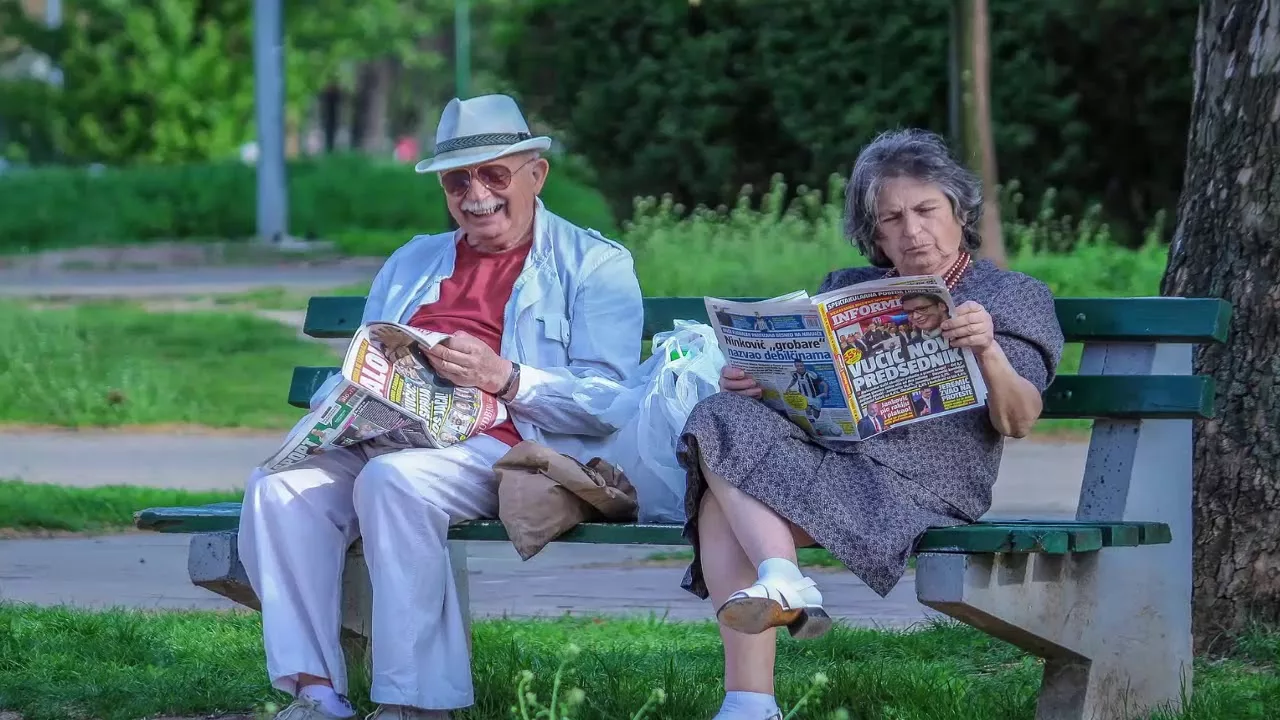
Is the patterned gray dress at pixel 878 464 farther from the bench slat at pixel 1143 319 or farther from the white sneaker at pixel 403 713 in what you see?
the white sneaker at pixel 403 713

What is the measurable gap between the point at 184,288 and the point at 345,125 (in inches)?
2351

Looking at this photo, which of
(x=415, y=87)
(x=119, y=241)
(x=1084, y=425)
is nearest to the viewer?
(x=1084, y=425)

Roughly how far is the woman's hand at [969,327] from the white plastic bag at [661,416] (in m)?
0.74

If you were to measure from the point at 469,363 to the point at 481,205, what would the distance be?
46cm

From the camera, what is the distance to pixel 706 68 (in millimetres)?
18969

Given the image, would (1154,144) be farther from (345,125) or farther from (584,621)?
(345,125)

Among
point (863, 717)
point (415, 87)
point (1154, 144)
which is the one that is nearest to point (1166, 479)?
point (863, 717)

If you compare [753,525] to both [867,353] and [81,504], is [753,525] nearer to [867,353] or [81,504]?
[867,353]

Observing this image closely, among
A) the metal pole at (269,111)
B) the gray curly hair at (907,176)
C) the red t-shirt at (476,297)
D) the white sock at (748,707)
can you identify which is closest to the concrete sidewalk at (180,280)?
the metal pole at (269,111)

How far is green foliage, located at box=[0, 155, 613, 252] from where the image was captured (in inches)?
971

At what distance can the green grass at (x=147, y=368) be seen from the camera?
33.1 ft

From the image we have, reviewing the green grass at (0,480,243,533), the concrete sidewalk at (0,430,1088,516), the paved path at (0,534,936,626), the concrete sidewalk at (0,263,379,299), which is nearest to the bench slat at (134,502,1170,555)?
the paved path at (0,534,936,626)

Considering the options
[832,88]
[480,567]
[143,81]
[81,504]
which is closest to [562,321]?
[480,567]

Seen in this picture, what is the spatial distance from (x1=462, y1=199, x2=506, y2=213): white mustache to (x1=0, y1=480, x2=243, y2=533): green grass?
2904 mm
